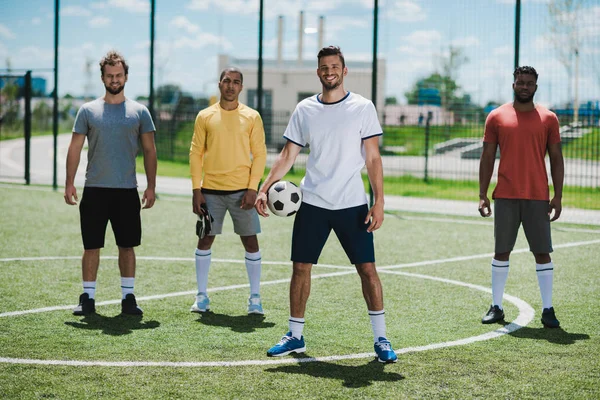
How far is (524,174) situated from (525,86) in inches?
29.2

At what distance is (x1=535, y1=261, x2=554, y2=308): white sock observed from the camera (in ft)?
24.0

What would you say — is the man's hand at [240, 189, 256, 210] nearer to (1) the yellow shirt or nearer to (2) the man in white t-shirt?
(1) the yellow shirt

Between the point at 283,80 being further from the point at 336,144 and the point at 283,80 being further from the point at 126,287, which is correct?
the point at 336,144

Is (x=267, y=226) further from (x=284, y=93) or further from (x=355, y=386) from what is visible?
(x=284, y=93)

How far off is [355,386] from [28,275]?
514 cm

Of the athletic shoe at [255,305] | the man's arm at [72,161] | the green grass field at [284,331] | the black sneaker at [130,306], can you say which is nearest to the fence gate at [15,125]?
the green grass field at [284,331]

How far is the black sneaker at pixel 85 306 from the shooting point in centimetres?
745

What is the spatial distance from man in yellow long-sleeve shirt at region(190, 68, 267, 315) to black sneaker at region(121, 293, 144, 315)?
0.51 m

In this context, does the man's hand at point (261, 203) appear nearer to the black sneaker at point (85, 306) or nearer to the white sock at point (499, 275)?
the black sneaker at point (85, 306)

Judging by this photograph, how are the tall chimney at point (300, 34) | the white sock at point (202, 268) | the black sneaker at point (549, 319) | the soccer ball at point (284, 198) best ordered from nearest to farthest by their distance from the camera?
the soccer ball at point (284, 198)
the black sneaker at point (549, 319)
the white sock at point (202, 268)
the tall chimney at point (300, 34)

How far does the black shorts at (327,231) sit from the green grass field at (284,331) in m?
0.74

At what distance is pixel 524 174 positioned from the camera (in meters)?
7.31

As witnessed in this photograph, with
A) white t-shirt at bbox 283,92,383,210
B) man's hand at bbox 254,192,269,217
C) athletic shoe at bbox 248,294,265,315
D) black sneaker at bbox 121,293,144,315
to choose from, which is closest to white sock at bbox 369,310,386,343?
white t-shirt at bbox 283,92,383,210

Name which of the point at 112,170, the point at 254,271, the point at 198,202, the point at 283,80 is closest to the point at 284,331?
the point at 254,271
